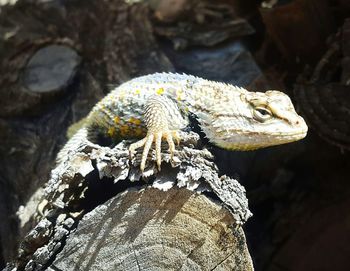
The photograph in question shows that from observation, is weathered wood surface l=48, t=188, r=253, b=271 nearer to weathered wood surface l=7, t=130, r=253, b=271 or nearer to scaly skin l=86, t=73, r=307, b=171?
weathered wood surface l=7, t=130, r=253, b=271

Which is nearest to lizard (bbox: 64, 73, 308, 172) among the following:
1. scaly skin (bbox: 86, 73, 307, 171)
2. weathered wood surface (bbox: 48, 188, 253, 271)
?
scaly skin (bbox: 86, 73, 307, 171)

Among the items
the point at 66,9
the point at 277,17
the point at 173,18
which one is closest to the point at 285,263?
the point at 277,17

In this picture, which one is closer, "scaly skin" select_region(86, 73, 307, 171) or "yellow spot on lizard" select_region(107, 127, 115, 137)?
"scaly skin" select_region(86, 73, 307, 171)

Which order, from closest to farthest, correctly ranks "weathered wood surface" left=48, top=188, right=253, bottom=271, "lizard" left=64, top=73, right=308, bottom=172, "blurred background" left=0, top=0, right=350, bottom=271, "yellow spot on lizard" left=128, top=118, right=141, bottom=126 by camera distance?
"weathered wood surface" left=48, top=188, right=253, bottom=271, "lizard" left=64, top=73, right=308, bottom=172, "yellow spot on lizard" left=128, top=118, right=141, bottom=126, "blurred background" left=0, top=0, right=350, bottom=271

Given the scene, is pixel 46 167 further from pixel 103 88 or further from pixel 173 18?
pixel 173 18

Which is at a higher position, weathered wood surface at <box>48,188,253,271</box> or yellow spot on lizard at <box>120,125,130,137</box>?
yellow spot on lizard at <box>120,125,130,137</box>

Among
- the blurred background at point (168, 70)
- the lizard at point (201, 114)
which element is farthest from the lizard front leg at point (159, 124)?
the blurred background at point (168, 70)

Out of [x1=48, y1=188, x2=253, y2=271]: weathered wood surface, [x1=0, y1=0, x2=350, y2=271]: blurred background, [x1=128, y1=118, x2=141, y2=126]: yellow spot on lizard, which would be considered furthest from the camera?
[x1=0, y1=0, x2=350, y2=271]: blurred background
